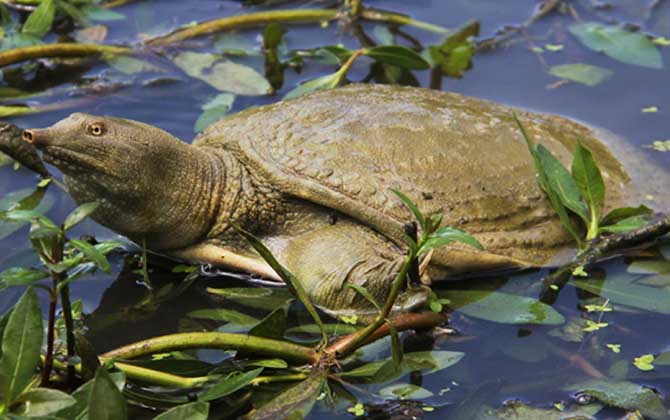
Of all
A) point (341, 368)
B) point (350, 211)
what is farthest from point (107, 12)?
point (341, 368)

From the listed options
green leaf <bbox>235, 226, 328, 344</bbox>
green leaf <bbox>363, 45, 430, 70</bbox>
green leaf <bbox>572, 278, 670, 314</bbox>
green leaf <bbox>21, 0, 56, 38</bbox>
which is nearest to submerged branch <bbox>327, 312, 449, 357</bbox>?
green leaf <bbox>235, 226, 328, 344</bbox>

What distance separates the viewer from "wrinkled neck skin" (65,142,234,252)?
334 cm

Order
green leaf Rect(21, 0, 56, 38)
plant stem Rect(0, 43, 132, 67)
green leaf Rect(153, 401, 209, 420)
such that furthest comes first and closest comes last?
green leaf Rect(21, 0, 56, 38) → plant stem Rect(0, 43, 132, 67) → green leaf Rect(153, 401, 209, 420)

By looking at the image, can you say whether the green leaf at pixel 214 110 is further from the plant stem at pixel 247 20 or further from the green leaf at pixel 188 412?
the green leaf at pixel 188 412

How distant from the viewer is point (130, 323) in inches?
132

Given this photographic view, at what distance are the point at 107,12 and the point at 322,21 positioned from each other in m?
1.01

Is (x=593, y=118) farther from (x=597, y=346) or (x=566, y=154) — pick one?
(x=597, y=346)

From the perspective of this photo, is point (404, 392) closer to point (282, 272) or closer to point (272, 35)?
point (282, 272)

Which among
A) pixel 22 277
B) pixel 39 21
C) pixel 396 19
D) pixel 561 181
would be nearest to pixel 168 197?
pixel 22 277

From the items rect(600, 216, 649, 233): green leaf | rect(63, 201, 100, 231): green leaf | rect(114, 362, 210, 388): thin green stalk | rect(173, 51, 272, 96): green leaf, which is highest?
rect(63, 201, 100, 231): green leaf

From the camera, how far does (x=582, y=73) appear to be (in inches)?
190

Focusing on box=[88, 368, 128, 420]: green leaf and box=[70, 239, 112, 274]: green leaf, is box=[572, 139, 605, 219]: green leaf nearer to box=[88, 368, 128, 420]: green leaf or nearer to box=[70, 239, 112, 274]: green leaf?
box=[70, 239, 112, 274]: green leaf

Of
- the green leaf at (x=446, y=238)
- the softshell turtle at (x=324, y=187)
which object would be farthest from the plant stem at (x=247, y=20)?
the green leaf at (x=446, y=238)

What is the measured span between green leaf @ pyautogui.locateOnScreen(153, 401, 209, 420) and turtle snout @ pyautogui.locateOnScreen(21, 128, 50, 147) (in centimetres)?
107
